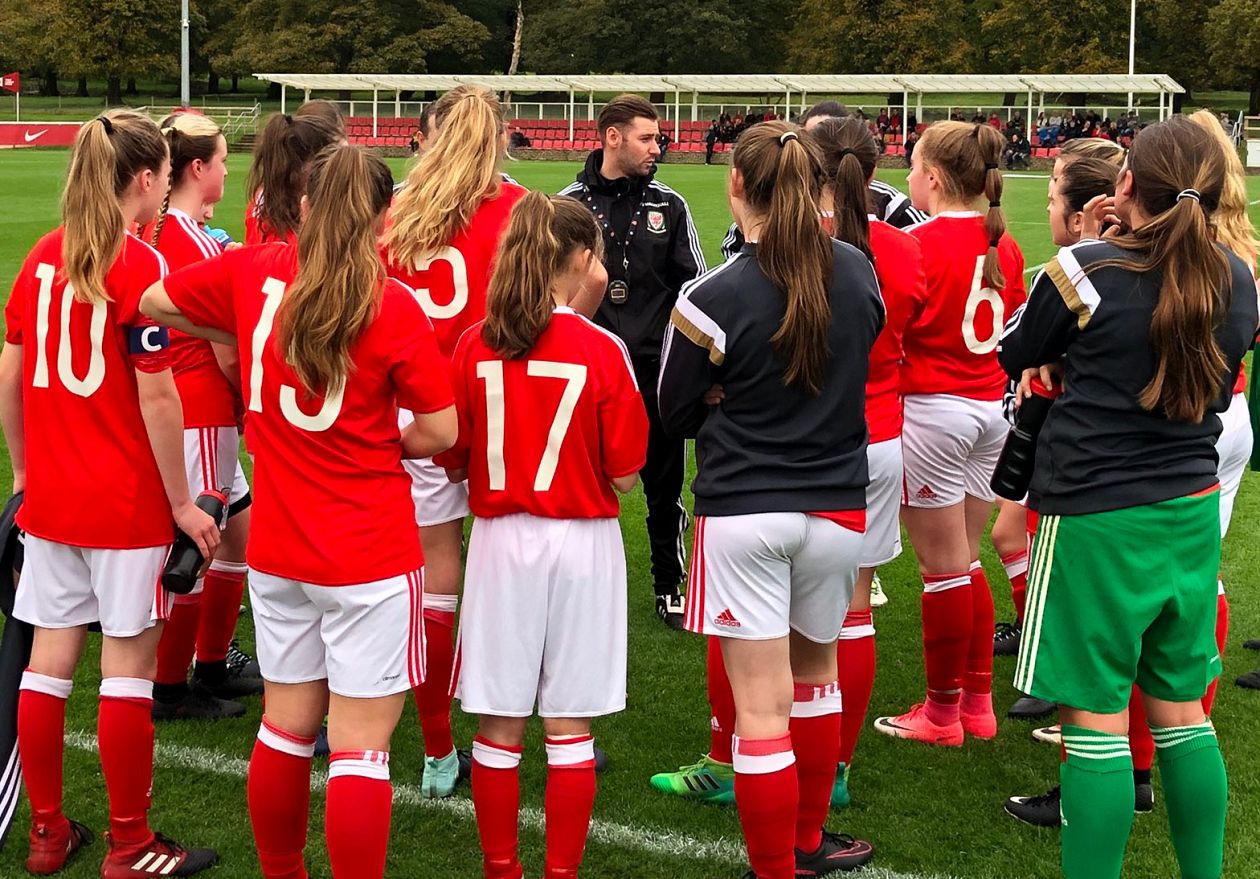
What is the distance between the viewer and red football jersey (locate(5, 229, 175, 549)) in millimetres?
3727

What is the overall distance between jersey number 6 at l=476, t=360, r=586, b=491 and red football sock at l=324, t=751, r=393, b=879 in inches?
31.6

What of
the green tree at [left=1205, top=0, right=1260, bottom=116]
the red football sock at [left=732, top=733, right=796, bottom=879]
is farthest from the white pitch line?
the green tree at [left=1205, top=0, right=1260, bottom=116]

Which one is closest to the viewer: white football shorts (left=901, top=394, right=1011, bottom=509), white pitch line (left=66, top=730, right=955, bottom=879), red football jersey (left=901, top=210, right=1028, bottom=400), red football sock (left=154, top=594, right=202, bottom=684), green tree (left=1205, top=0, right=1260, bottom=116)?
white pitch line (left=66, top=730, right=955, bottom=879)

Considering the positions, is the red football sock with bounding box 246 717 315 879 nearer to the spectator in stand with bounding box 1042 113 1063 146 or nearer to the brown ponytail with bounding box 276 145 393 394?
the brown ponytail with bounding box 276 145 393 394

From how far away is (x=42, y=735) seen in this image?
3926 mm

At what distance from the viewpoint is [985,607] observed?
5055mm

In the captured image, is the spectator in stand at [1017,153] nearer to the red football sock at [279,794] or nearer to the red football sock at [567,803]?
the red football sock at [567,803]

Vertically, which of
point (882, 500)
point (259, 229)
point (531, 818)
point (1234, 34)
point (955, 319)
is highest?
point (1234, 34)

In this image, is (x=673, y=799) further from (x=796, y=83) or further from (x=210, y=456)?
(x=796, y=83)

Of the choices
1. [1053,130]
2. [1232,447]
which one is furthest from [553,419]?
[1053,130]

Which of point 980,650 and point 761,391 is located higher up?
point 761,391

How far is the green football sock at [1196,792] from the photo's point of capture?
3559mm

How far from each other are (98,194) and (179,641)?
193cm

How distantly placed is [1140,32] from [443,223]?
61.4m
